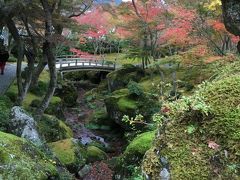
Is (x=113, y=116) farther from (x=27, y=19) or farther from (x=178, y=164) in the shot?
Result: (x=178, y=164)

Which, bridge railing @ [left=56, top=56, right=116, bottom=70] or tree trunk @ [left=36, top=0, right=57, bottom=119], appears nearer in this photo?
tree trunk @ [left=36, top=0, right=57, bottom=119]

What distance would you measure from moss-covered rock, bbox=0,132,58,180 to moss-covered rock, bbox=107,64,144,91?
17.9 m

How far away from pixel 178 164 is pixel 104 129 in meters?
15.6

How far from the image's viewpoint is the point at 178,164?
291 centimetres

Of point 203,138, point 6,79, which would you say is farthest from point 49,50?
point 203,138

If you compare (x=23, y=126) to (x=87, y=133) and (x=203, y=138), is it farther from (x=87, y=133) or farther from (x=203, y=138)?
(x=87, y=133)

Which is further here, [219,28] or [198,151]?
[219,28]

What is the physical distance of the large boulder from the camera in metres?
8.31

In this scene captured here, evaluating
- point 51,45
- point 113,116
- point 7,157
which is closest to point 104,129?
point 113,116

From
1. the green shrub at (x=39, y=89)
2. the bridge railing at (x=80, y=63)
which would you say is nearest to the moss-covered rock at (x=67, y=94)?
the green shrub at (x=39, y=89)

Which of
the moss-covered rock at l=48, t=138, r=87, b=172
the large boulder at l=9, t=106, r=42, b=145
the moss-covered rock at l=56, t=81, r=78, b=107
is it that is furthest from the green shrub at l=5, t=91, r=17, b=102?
the large boulder at l=9, t=106, r=42, b=145

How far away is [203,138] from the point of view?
3.02 metres

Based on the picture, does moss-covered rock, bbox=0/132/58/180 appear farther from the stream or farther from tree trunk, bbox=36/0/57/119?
the stream

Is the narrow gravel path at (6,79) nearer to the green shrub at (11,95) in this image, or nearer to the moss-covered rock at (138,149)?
the green shrub at (11,95)
